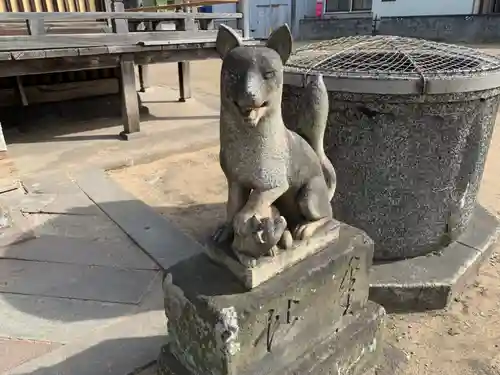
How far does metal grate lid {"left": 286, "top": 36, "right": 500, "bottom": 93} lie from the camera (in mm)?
2508

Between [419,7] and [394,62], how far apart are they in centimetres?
1984

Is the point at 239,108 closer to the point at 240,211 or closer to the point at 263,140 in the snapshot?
the point at 263,140

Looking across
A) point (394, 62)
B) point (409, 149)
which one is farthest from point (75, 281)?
point (394, 62)

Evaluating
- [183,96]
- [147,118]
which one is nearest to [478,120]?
[147,118]

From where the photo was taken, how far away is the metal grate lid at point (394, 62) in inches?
98.7

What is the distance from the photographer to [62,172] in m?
4.86

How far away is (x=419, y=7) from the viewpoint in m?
19.7

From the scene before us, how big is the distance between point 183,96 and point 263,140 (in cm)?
725

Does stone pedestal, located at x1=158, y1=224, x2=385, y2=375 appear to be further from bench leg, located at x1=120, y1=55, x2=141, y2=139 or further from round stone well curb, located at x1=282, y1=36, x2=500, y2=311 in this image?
bench leg, located at x1=120, y1=55, x2=141, y2=139

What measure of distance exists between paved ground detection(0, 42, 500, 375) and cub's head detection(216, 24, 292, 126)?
1.50 metres

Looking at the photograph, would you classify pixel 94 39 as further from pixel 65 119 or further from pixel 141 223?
pixel 141 223

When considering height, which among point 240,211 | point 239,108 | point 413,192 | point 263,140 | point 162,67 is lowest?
point 162,67

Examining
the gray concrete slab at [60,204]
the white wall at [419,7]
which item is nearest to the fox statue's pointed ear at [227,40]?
the gray concrete slab at [60,204]

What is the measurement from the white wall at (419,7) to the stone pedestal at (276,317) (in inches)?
813
